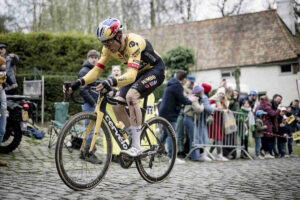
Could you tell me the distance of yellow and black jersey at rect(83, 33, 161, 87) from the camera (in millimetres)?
4980

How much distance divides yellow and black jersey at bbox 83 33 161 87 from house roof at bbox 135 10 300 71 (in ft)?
92.5

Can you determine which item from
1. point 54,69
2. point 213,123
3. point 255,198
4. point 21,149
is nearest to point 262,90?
point 54,69

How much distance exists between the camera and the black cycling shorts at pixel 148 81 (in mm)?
5328

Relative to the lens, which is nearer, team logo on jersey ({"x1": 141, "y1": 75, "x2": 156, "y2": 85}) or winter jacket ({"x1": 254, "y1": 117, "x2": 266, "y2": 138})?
team logo on jersey ({"x1": 141, "y1": 75, "x2": 156, "y2": 85})

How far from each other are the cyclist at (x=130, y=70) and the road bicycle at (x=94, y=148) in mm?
166

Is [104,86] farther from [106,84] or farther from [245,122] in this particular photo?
[245,122]

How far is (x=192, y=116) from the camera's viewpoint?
34.0 feet

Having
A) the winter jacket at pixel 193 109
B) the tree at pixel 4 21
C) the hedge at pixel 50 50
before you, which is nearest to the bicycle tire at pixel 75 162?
the winter jacket at pixel 193 109

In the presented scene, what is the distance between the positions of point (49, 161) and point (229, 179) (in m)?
3.72

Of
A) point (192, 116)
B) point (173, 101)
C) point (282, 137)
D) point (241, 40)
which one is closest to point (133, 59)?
point (173, 101)

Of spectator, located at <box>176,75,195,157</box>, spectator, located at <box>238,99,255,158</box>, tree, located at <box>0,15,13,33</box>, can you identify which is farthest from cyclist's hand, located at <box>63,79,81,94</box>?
tree, located at <box>0,15,13,33</box>

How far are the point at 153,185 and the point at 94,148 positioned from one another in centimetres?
117

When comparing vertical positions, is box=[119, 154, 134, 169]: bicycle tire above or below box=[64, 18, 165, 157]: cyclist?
below

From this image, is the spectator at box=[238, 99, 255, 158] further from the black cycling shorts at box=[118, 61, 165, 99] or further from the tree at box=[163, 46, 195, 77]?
the tree at box=[163, 46, 195, 77]
